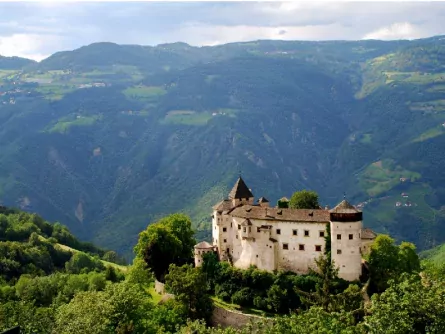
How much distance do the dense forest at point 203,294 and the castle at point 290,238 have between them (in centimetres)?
186

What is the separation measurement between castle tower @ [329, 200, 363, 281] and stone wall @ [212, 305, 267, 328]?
1409cm

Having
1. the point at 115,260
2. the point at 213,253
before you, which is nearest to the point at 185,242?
the point at 213,253

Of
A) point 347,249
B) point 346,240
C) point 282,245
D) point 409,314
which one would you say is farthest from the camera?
point 282,245

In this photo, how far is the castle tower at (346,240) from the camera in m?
90.4

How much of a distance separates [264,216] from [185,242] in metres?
20.3

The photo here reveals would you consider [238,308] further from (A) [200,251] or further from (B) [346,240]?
(B) [346,240]

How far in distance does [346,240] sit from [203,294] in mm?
20907

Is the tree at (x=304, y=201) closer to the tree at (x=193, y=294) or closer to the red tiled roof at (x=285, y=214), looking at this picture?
the red tiled roof at (x=285, y=214)

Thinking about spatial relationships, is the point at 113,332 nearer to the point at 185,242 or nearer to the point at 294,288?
the point at 294,288

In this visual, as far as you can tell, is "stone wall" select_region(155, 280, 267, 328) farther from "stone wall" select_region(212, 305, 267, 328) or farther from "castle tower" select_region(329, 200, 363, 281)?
"castle tower" select_region(329, 200, 363, 281)

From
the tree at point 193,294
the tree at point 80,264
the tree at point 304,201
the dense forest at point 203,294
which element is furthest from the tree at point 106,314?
the tree at point 80,264

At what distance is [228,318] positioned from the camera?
8931 cm

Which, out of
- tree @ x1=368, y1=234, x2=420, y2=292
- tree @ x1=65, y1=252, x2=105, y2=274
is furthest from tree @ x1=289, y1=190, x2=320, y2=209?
tree @ x1=65, y1=252, x2=105, y2=274

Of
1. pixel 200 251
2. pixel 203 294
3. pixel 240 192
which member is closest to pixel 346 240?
pixel 203 294
